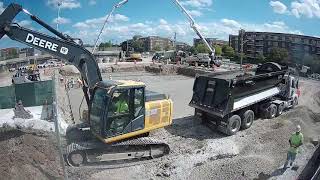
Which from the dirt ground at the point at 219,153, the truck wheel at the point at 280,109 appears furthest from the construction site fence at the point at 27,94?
the truck wheel at the point at 280,109

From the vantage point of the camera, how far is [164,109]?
1067 cm

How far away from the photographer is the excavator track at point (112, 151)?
919cm

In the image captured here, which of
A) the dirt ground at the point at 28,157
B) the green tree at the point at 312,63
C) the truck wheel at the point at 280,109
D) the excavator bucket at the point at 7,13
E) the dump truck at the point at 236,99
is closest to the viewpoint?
the dirt ground at the point at 28,157

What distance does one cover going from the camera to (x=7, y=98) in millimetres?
16859

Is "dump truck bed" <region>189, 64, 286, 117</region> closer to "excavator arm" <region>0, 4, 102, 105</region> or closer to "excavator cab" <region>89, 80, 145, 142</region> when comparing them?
"excavator cab" <region>89, 80, 145, 142</region>

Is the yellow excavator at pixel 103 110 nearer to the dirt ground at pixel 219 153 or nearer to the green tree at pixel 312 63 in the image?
the dirt ground at pixel 219 153

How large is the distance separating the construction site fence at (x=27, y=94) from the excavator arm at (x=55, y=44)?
734 cm

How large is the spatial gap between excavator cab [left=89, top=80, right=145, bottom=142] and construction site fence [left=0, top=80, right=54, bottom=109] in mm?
8232

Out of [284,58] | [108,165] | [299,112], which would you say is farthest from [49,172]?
[284,58]

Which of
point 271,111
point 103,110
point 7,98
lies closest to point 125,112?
point 103,110

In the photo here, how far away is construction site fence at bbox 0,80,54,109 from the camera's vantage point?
16812mm

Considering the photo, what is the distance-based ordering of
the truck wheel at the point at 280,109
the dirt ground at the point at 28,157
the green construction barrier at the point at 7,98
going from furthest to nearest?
the green construction barrier at the point at 7,98
the truck wheel at the point at 280,109
the dirt ground at the point at 28,157

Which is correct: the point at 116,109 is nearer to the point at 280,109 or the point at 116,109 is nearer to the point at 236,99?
the point at 236,99

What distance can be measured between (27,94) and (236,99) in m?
10.7
